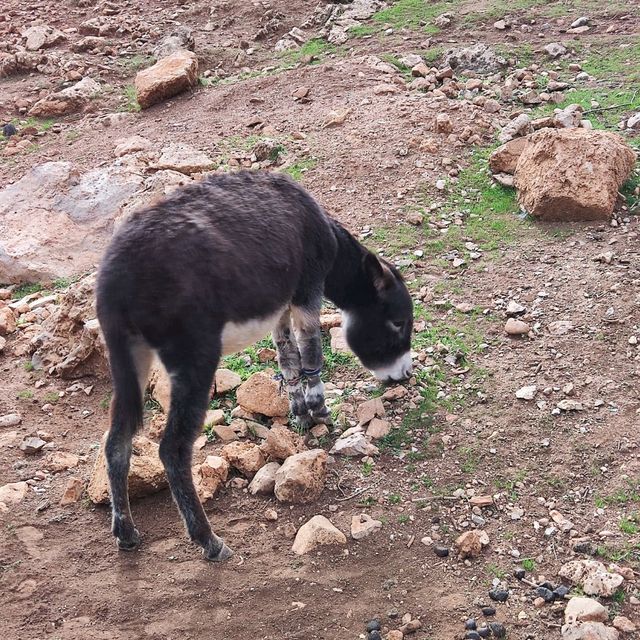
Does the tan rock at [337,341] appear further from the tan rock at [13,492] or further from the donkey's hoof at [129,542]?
the tan rock at [13,492]

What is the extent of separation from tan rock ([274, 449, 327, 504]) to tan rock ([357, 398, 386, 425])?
66 cm

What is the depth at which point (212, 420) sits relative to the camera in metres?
5.29

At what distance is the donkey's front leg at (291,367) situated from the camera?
5289mm

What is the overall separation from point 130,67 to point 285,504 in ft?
34.7

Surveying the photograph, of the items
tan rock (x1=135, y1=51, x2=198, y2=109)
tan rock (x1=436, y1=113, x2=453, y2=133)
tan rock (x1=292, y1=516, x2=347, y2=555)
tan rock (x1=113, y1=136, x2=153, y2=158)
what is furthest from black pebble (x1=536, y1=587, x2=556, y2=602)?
tan rock (x1=135, y1=51, x2=198, y2=109)

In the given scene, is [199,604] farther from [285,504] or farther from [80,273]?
[80,273]

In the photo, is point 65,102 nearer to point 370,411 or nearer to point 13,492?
point 13,492

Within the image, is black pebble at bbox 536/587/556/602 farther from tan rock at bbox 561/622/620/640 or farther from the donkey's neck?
the donkey's neck

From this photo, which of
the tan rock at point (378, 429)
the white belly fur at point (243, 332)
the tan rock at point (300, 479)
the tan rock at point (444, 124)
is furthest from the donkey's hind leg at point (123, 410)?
the tan rock at point (444, 124)

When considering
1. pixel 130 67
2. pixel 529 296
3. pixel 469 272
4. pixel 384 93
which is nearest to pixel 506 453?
pixel 529 296

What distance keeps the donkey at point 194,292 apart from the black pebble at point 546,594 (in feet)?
5.50

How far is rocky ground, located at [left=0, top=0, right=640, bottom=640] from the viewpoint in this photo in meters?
3.91

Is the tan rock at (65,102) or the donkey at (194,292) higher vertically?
the donkey at (194,292)

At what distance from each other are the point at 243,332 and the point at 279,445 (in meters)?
0.90
